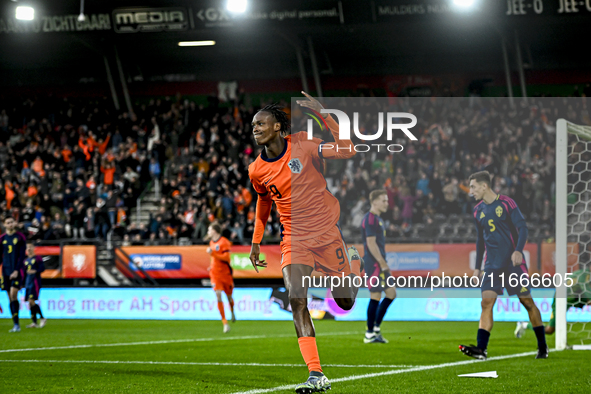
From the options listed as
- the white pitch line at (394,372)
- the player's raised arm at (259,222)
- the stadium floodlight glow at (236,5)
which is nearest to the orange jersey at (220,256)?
the white pitch line at (394,372)

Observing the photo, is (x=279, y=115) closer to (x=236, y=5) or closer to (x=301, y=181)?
(x=301, y=181)

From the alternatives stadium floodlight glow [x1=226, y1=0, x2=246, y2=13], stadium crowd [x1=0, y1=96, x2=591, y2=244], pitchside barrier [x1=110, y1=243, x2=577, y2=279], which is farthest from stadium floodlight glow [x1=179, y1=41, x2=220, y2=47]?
pitchside barrier [x1=110, y1=243, x2=577, y2=279]

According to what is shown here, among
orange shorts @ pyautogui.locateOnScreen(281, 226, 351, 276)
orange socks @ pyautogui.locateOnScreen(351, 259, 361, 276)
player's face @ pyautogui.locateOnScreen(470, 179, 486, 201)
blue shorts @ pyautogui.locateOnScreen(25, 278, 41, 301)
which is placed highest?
player's face @ pyautogui.locateOnScreen(470, 179, 486, 201)

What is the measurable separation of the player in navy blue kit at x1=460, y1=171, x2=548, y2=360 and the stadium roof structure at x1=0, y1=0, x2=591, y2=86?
15.2 meters

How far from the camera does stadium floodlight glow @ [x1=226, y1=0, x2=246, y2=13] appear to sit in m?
23.3

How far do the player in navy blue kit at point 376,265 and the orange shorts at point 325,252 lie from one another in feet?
16.2

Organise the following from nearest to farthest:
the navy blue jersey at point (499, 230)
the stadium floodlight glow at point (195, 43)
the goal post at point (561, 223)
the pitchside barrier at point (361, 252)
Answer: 1. the navy blue jersey at point (499, 230)
2. the goal post at point (561, 223)
3. the pitchside barrier at point (361, 252)
4. the stadium floodlight glow at point (195, 43)

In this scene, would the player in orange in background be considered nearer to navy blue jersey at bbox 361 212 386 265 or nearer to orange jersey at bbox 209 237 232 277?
orange jersey at bbox 209 237 232 277

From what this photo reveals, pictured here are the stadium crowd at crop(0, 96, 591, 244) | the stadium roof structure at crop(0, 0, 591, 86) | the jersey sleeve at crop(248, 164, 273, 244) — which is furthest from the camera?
the stadium roof structure at crop(0, 0, 591, 86)

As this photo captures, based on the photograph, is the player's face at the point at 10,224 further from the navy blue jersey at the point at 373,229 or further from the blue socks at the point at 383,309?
the blue socks at the point at 383,309

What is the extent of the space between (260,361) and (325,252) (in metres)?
3.12

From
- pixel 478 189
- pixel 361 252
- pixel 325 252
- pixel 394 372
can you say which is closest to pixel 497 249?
pixel 478 189

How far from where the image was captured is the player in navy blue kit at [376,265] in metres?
11.1

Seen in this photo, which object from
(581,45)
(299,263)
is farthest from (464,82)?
(299,263)
